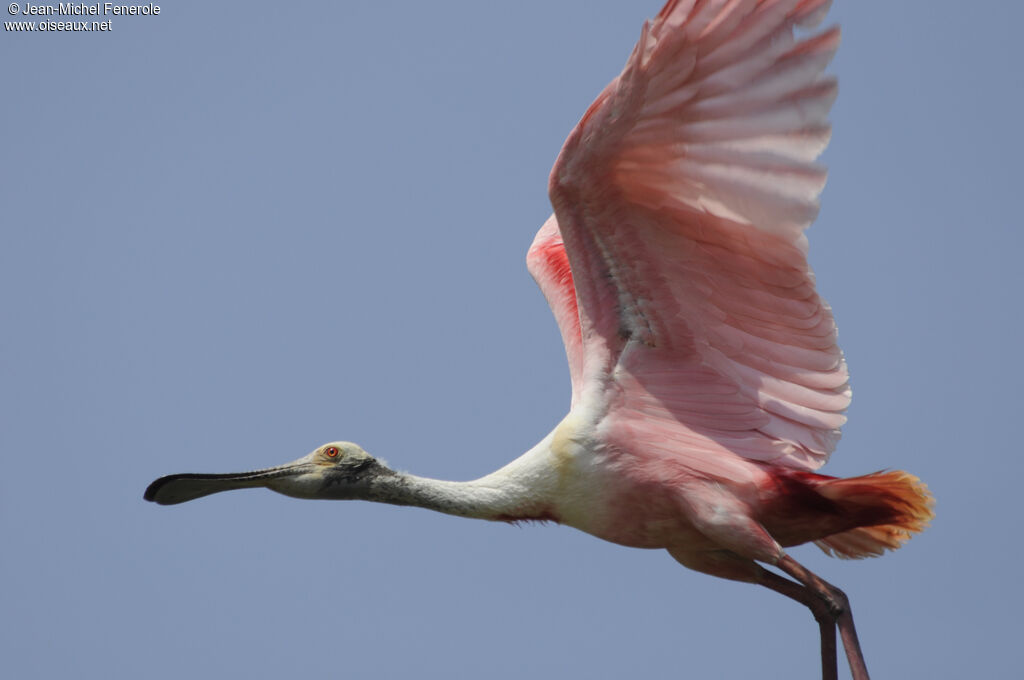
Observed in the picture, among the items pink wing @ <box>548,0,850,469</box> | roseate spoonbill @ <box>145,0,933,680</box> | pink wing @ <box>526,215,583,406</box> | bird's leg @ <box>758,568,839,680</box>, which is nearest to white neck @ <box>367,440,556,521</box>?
roseate spoonbill @ <box>145,0,933,680</box>

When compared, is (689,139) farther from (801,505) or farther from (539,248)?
(539,248)

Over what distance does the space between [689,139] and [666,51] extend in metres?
0.66

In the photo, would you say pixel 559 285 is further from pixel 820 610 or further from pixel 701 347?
pixel 820 610

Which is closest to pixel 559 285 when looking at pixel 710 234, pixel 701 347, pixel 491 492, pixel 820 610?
pixel 491 492

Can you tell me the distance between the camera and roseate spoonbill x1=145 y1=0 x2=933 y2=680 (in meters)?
8.89

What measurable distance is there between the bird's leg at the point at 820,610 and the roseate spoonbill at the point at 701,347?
0.05ft

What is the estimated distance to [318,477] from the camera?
1088 cm

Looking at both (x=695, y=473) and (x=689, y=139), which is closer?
(x=689, y=139)

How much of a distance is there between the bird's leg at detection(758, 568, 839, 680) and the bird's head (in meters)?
2.68

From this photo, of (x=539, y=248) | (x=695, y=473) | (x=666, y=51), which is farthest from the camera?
(x=539, y=248)

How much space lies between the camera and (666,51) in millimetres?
8695

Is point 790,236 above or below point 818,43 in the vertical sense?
below

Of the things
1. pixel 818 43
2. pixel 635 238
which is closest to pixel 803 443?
pixel 635 238

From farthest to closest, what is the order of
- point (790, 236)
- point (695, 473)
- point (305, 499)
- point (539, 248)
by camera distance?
point (539, 248), point (305, 499), point (695, 473), point (790, 236)
